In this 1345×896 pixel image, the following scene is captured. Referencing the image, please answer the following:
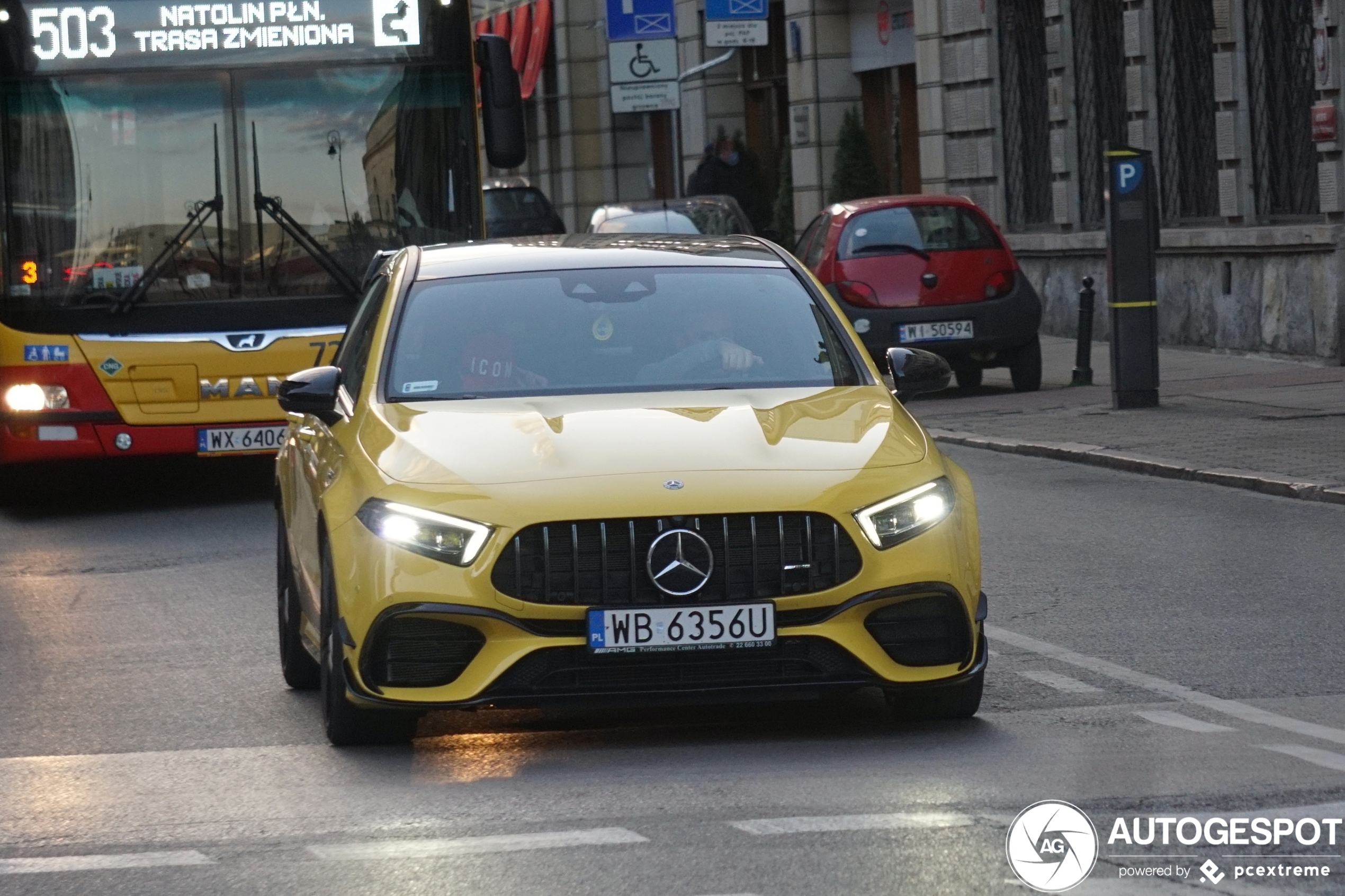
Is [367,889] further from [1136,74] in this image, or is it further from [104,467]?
[1136,74]

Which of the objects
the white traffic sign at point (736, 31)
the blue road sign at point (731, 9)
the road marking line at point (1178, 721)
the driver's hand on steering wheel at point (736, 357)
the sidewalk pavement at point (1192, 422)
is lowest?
the sidewalk pavement at point (1192, 422)

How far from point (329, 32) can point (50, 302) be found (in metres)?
2.16

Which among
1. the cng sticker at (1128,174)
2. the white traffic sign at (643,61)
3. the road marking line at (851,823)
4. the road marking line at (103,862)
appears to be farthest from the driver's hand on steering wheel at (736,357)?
the white traffic sign at (643,61)

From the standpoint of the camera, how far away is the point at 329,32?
14.2m

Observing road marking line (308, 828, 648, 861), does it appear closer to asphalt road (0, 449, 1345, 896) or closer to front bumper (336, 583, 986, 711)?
asphalt road (0, 449, 1345, 896)

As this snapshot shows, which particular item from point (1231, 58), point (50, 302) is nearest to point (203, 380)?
point (50, 302)

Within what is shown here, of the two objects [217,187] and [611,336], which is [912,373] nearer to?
[611,336]

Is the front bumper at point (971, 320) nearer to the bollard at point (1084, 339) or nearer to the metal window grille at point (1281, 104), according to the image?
the bollard at point (1084, 339)

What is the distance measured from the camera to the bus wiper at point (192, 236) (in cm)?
1382

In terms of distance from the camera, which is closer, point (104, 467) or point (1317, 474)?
point (1317, 474)

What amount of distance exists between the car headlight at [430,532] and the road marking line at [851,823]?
3.83ft

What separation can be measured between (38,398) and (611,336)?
673cm

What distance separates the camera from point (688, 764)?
6617mm

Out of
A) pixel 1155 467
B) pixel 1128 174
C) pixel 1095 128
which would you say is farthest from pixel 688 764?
pixel 1095 128
